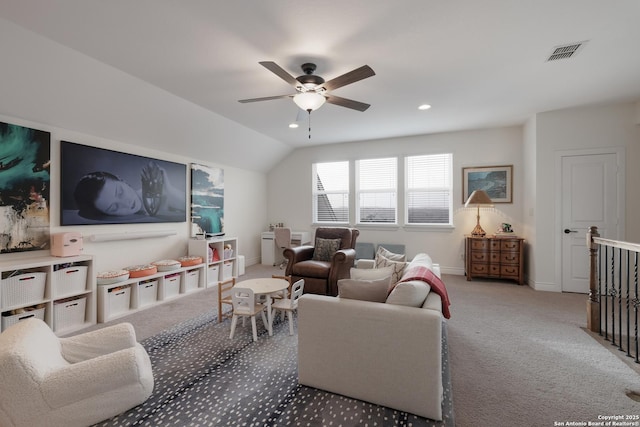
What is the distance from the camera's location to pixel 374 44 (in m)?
2.44

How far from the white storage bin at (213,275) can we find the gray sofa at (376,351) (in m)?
3.06

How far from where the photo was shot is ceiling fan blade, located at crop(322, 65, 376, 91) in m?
2.15

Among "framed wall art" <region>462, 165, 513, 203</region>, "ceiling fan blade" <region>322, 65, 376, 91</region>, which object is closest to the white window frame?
"framed wall art" <region>462, 165, 513, 203</region>

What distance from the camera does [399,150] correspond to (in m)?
5.69

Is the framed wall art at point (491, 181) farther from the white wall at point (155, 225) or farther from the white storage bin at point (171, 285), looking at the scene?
the white storage bin at point (171, 285)

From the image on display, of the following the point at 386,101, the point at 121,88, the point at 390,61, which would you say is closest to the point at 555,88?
the point at 386,101

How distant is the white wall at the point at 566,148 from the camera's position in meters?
3.91

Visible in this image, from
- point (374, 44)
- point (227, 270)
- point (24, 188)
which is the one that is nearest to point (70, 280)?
point (24, 188)

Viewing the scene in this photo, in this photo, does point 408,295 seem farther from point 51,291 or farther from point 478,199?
point 478,199

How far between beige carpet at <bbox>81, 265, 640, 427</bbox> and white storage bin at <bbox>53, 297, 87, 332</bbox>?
366mm

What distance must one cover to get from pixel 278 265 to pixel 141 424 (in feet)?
15.1

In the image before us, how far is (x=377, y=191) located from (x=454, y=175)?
1.49 meters

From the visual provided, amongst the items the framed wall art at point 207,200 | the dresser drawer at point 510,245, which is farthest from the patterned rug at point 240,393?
the dresser drawer at point 510,245

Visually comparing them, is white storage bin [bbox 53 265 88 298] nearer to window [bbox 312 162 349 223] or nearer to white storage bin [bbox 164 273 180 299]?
white storage bin [bbox 164 273 180 299]
